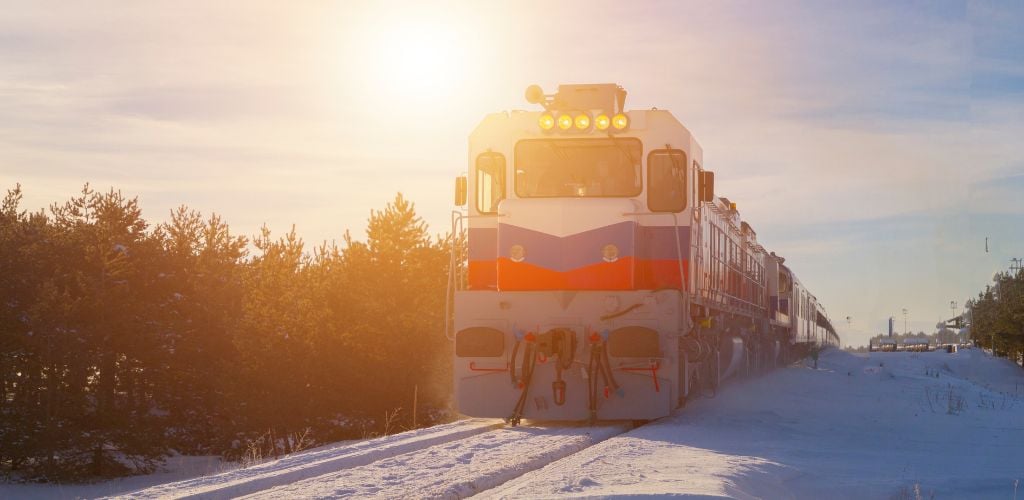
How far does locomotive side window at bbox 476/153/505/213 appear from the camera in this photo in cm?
1449

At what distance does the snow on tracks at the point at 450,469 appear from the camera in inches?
295

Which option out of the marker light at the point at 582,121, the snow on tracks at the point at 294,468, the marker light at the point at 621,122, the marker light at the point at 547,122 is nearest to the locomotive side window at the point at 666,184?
the marker light at the point at 621,122

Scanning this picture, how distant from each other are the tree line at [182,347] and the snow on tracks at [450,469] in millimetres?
22622

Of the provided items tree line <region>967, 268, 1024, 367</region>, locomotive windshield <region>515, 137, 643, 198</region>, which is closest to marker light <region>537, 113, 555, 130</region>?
locomotive windshield <region>515, 137, 643, 198</region>

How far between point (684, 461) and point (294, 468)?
338 cm

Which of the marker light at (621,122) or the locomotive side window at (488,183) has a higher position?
the marker light at (621,122)

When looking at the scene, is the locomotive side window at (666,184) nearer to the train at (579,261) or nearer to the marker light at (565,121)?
the train at (579,261)

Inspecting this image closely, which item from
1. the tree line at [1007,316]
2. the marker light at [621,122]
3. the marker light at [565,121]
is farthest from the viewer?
the tree line at [1007,316]

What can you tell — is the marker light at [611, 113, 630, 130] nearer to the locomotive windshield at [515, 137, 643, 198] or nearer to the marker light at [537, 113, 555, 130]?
the locomotive windshield at [515, 137, 643, 198]

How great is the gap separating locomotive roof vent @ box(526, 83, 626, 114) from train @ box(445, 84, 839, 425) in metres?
0.02

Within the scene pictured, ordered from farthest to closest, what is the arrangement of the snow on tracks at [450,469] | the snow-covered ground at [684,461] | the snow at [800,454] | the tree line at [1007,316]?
the tree line at [1007,316]
the snow at [800,454]
the snow-covered ground at [684,461]
the snow on tracks at [450,469]

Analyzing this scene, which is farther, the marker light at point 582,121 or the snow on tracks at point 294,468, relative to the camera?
the marker light at point 582,121

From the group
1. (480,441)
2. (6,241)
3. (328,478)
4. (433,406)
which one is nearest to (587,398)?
(480,441)

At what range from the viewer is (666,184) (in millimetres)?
14023
